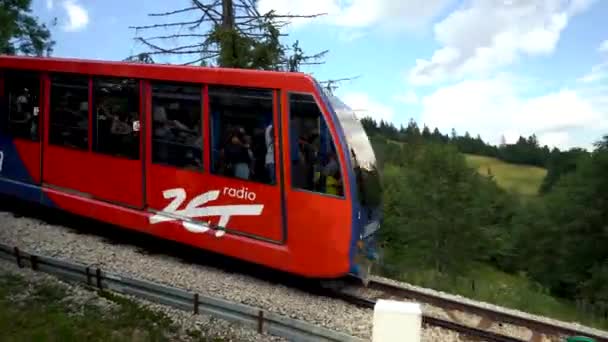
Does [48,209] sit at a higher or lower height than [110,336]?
higher

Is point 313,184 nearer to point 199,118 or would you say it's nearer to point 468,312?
point 199,118

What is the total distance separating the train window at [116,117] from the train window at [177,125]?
0.40 meters

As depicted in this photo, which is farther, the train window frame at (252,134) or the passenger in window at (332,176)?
the train window frame at (252,134)

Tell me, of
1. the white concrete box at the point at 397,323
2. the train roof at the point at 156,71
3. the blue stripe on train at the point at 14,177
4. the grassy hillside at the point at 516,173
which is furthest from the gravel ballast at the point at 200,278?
the grassy hillside at the point at 516,173

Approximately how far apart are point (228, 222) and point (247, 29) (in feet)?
27.2

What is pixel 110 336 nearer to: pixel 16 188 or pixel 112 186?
pixel 112 186

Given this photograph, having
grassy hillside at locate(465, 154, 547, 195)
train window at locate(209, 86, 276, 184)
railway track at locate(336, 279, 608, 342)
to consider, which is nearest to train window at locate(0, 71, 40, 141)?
train window at locate(209, 86, 276, 184)

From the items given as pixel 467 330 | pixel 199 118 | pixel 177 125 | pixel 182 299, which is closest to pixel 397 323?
pixel 182 299

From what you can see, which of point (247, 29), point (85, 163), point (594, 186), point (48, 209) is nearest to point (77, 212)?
point (85, 163)

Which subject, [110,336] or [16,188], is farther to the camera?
[16,188]

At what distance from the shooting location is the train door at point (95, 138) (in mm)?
8758

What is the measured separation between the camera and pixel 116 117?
8.88m

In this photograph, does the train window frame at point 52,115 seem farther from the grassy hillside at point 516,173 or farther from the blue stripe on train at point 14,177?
the grassy hillside at point 516,173

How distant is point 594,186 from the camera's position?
29859 millimetres
